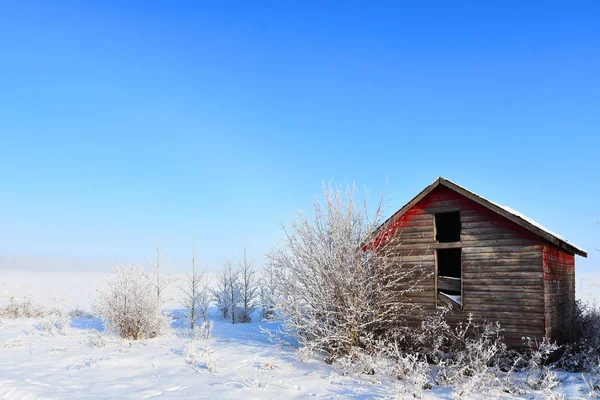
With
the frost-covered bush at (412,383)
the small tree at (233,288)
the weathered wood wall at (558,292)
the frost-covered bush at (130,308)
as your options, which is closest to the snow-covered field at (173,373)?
the frost-covered bush at (412,383)

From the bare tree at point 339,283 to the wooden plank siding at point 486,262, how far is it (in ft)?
1.54

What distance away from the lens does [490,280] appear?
11.5 metres

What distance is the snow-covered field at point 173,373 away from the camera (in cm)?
859

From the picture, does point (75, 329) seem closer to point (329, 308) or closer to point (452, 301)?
point (329, 308)

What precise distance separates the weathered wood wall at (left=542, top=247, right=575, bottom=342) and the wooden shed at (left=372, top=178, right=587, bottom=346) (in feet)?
0.09

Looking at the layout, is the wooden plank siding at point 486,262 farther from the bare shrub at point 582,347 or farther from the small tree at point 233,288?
the small tree at point 233,288

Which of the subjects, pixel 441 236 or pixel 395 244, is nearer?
pixel 395 244

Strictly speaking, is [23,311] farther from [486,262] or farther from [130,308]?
[486,262]

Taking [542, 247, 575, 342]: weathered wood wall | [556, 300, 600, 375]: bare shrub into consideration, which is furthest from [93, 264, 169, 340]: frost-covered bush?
[556, 300, 600, 375]: bare shrub

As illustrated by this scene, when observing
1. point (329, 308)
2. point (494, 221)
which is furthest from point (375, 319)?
point (494, 221)

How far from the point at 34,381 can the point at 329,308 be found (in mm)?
7201

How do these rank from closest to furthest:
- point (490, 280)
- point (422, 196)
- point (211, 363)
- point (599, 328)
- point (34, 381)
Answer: point (34, 381) → point (211, 363) → point (490, 280) → point (422, 196) → point (599, 328)

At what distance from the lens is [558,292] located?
1255 centimetres

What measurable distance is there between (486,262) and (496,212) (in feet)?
4.62
